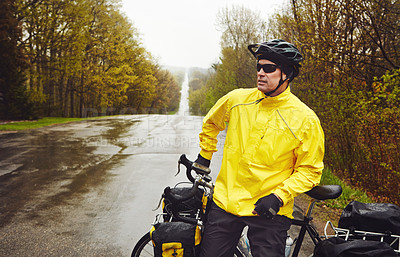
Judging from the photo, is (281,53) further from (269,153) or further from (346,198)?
(346,198)

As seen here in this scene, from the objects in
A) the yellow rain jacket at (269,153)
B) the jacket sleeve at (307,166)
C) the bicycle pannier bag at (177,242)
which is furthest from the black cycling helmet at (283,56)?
the bicycle pannier bag at (177,242)

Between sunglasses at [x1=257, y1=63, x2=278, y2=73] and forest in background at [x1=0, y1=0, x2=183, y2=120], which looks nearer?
sunglasses at [x1=257, y1=63, x2=278, y2=73]

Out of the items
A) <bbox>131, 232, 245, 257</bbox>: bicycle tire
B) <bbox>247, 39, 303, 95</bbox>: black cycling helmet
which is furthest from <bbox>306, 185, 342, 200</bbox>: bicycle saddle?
<bbox>131, 232, 245, 257</bbox>: bicycle tire

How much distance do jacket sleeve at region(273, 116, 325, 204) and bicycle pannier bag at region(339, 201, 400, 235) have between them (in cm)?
49

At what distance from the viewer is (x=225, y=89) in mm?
29484

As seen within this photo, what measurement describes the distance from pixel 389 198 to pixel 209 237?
4834 millimetres

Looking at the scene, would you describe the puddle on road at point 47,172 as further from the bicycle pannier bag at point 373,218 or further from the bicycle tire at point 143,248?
the bicycle pannier bag at point 373,218

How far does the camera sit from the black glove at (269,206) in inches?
72.6

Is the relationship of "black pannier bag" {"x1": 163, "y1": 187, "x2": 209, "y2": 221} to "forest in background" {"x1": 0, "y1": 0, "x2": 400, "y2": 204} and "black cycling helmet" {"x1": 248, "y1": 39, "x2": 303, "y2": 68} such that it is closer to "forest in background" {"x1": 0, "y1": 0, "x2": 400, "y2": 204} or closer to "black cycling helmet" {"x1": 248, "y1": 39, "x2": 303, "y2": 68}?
"black cycling helmet" {"x1": 248, "y1": 39, "x2": 303, "y2": 68}

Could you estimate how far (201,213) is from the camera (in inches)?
94.9

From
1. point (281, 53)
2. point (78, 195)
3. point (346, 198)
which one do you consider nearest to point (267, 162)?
point (281, 53)

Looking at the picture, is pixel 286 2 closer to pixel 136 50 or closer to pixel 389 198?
pixel 389 198

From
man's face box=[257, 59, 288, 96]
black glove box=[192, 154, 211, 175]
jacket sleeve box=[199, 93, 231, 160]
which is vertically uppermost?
man's face box=[257, 59, 288, 96]

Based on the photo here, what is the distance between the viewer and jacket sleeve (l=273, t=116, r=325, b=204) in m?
1.89
